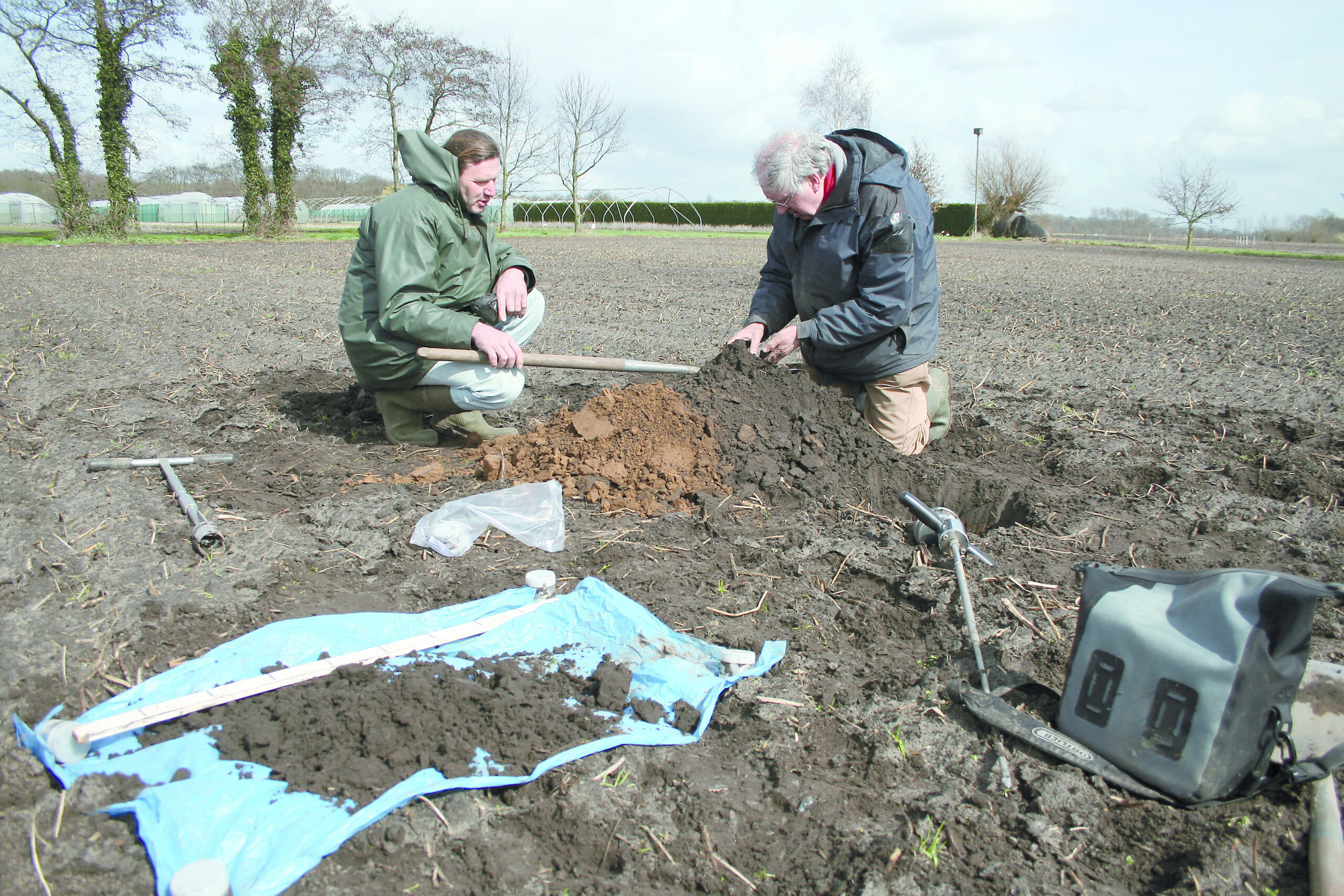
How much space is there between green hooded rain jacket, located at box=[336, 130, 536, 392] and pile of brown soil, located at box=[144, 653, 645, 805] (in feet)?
7.13

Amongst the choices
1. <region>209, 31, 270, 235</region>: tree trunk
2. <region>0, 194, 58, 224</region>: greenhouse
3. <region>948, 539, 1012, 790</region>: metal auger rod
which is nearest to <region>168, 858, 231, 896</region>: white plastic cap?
<region>948, 539, 1012, 790</region>: metal auger rod

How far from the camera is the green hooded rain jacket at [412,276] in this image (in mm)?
3850

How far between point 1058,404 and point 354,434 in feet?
14.5

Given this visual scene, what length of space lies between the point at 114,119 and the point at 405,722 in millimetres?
29697

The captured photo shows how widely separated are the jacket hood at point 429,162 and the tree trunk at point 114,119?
24.9m

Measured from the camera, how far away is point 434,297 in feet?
13.5

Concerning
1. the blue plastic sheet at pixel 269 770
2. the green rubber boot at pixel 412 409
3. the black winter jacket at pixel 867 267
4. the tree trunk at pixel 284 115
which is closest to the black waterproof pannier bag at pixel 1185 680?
the blue plastic sheet at pixel 269 770

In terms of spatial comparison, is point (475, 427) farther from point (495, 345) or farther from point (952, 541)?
point (952, 541)

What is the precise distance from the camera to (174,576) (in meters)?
2.72

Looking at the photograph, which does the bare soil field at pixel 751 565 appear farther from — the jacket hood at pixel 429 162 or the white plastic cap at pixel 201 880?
the jacket hood at pixel 429 162

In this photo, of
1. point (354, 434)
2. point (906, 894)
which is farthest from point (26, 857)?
point (354, 434)

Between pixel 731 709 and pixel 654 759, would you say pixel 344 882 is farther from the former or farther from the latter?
pixel 731 709

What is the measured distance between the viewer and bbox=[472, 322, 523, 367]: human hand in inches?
155

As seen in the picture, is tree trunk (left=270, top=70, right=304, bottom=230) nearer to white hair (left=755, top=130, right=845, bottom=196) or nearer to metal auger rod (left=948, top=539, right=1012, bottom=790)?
white hair (left=755, top=130, right=845, bottom=196)
